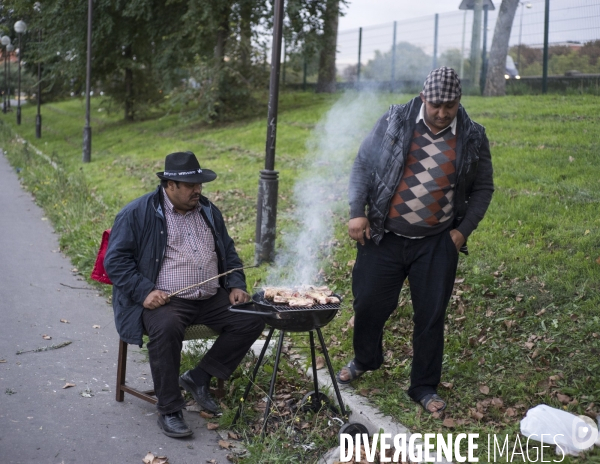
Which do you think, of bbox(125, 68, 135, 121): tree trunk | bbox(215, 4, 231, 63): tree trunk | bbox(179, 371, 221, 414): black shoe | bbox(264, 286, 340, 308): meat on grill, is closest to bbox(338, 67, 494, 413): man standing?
bbox(264, 286, 340, 308): meat on grill

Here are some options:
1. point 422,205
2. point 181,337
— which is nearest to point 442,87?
point 422,205

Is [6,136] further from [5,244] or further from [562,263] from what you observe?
[562,263]

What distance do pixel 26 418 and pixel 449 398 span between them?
295cm

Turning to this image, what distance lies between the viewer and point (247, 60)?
22.4m

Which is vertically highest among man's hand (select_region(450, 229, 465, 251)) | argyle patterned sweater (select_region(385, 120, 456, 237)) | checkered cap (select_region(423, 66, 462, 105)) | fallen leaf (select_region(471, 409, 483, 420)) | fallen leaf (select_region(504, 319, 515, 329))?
checkered cap (select_region(423, 66, 462, 105))

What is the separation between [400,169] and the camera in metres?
4.76

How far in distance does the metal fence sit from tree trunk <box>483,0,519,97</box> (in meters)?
0.20

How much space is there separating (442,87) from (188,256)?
2160 millimetres

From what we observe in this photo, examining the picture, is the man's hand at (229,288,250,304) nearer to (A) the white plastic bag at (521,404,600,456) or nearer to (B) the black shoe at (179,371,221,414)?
(B) the black shoe at (179,371,221,414)

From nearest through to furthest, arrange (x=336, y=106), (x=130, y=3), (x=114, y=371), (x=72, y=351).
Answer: (x=114, y=371), (x=72, y=351), (x=336, y=106), (x=130, y=3)

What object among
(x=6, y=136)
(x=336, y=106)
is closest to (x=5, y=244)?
(x=336, y=106)

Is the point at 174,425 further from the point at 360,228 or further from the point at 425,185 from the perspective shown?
the point at 425,185

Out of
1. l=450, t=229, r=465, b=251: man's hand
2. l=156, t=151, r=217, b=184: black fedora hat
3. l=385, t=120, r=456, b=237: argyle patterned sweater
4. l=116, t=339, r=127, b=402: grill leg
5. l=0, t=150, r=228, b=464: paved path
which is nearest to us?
l=0, t=150, r=228, b=464: paved path

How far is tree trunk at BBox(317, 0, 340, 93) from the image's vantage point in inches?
890
